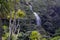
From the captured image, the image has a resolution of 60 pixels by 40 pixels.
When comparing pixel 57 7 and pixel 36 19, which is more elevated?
pixel 57 7

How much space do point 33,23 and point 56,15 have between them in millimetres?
2054

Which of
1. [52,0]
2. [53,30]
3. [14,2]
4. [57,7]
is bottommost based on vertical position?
[14,2]

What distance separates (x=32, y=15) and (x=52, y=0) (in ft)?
9.29

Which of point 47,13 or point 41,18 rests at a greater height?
point 47,13

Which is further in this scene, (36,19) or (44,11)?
(44,11)

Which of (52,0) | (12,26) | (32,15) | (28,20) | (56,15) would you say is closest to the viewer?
(12,26)

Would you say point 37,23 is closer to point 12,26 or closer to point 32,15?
point 32,15

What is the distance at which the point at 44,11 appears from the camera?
1279cm

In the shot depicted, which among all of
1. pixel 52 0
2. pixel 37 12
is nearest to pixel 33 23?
pixel 37 12

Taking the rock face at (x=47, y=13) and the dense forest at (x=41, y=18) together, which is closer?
the dense forest at (x=41, y=18)

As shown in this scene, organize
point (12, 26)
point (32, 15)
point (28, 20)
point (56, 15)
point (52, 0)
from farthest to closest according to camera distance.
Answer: point (52, 0)
point (56, 15)
point (32, 15)
point (28, 20)
point (12, 26)

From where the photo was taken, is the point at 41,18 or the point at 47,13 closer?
the point at 41,18

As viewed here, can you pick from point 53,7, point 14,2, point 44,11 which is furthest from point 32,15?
point 14,2

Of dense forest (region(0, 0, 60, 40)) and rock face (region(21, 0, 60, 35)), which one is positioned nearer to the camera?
dense forest (region(0, 0, 60, 40))
